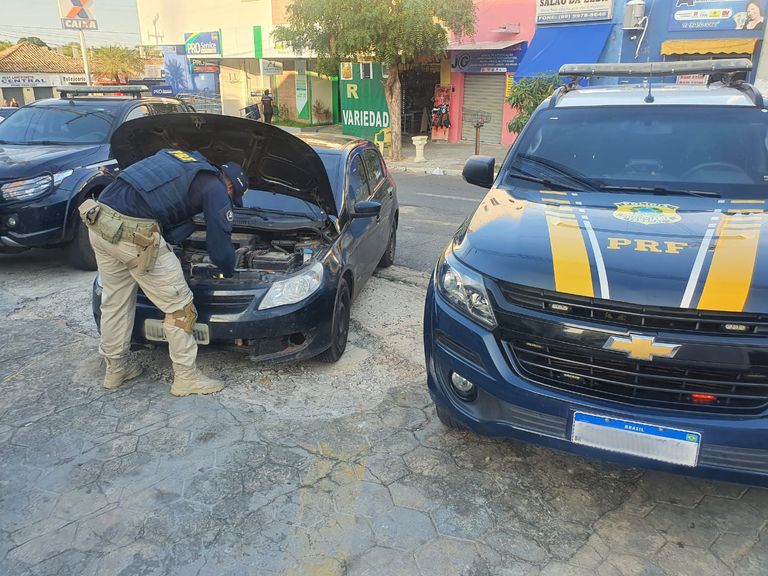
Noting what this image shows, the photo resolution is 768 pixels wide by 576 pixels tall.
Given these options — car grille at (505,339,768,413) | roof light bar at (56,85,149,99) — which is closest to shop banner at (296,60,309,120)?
roof light bar at (56,85,149,99)

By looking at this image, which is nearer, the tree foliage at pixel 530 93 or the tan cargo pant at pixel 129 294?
the tan cargo pant at pixel 129 294

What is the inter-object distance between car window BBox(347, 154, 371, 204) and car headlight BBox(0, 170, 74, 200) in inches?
124

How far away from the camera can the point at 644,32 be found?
15.0 meters

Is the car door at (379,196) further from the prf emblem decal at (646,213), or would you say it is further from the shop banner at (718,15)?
the shop banner at (718,15)

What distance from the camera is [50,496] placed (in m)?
2.92

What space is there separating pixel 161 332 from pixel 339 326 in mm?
1214

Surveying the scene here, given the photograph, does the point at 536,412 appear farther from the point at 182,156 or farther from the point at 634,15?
the point at 634,15

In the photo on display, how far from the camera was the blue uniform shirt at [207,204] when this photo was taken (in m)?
3.58

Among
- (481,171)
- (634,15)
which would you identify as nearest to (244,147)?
(481,171)

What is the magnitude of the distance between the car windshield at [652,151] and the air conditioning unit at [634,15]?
1287 centimetres

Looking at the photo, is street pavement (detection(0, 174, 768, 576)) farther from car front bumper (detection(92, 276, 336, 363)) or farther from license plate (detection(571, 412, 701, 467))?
license plate (detection(571, 412, 701, 467))

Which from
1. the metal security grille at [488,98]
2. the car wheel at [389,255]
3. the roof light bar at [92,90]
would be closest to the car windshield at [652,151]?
the car wheel at [389,255]

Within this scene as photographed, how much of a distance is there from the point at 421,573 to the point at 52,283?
17.3 feet

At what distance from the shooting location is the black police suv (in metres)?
5.90
